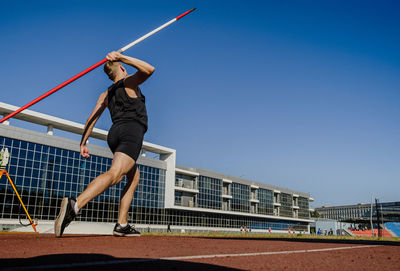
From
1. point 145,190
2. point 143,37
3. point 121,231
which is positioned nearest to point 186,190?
point 145,190

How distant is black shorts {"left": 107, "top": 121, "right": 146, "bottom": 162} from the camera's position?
12.7ft

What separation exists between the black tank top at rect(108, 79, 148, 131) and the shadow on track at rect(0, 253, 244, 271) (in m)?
2.22

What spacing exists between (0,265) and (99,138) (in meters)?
42.6

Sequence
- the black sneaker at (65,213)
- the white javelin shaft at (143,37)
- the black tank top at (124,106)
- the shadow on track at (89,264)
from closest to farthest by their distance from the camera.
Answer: the shadow on track at (89,264) → the black sneaker at (65,213) → the black tank top at (124,106) → the white javelin shaft at (143,37)

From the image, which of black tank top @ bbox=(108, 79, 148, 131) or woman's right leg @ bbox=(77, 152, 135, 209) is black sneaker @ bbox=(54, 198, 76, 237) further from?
black tank top @ bbox=(108, 79, 148, 131)

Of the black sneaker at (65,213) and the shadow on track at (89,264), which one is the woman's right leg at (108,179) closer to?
the black sneaker at (65,213)

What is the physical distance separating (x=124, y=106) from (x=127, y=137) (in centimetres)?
44

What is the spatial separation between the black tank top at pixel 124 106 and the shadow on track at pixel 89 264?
222cm

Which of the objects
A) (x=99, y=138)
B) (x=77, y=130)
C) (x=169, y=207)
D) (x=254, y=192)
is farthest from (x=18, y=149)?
(x=254, y=192)

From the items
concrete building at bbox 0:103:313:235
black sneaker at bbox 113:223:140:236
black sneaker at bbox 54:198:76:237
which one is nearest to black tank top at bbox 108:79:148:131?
black sneaker at bbox 54:198:76:237

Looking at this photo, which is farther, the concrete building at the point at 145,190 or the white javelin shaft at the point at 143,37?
the concrete building at the point at 145,190

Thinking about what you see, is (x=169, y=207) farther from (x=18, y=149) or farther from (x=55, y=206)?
(x=18, y=149)

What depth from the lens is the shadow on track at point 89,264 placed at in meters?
1.67

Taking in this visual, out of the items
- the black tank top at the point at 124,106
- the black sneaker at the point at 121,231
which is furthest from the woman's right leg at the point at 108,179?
the black sneaker at the point at 121,231
